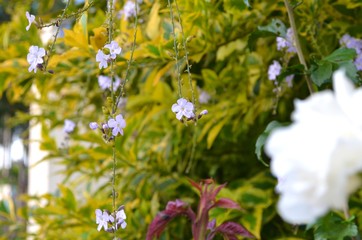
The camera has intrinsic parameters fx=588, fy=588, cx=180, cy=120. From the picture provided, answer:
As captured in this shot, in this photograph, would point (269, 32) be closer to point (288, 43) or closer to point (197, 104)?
point (288, 43)

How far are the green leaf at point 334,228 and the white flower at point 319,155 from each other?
1.15 ft

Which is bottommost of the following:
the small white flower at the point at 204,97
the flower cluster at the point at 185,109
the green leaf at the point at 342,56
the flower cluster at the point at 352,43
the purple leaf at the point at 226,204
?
the purple leaf at the point at 226,204

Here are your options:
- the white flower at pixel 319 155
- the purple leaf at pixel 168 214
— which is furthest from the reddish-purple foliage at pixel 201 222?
the white flower at pixel 319 155

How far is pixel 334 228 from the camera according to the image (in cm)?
67

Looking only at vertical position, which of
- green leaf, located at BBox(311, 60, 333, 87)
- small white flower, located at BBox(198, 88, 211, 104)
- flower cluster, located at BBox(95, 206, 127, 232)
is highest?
small white flower, located at BBox(198, 88, 211, 104)

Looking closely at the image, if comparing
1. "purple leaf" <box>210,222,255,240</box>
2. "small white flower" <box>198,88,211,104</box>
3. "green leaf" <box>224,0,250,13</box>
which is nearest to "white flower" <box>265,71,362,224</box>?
"purple leaf" <box>210,222,255,240</box>

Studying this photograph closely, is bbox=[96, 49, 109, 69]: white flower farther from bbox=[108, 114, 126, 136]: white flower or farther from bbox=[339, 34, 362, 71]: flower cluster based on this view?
bbox=[339, 34, 362, 71]: flower cluster

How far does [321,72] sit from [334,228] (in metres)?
0.20

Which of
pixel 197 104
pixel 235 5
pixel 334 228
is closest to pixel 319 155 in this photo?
pixel 334 228

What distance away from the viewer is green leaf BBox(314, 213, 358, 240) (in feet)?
2.11

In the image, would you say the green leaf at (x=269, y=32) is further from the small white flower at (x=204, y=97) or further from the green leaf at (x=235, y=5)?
the small white flower at (x=204, y=97)

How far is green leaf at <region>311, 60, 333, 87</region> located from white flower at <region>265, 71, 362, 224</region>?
17.0 inches

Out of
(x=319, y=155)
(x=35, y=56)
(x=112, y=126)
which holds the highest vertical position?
(x=35, y=56)

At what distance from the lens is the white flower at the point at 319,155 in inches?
11.6
